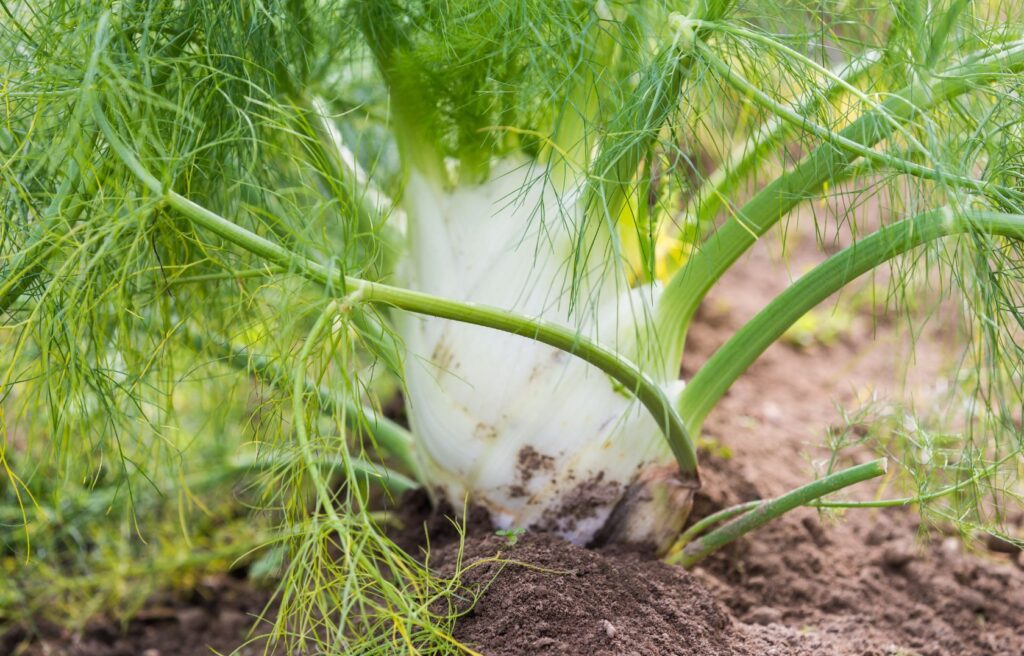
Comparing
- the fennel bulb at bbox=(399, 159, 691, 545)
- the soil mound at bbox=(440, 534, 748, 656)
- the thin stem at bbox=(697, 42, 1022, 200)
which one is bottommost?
the soil mound at bbox=(440, 534, 748, 656)

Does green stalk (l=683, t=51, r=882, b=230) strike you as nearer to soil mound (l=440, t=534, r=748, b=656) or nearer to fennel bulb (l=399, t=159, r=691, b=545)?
fennel bulb (l=399, t=159, r=691, b=545)

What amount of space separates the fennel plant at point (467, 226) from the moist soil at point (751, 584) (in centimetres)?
9

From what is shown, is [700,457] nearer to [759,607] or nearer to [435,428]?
[759,607]

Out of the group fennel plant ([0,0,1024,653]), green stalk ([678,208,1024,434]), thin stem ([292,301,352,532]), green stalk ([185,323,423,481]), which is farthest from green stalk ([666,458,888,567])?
thin stem ([292,301,352,532])

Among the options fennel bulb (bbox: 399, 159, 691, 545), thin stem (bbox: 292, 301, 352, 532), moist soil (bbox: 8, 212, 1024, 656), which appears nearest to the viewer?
thin stem (bbox: 292, 301, 352, 532)

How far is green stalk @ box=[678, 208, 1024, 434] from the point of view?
954 millimetres

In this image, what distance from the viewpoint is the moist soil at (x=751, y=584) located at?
110 cm

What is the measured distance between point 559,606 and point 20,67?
3.13ft

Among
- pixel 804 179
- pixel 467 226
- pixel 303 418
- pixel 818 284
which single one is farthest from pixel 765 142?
pixel 303 418

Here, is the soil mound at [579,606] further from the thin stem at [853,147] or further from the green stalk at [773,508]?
the thin stem at [853,147]

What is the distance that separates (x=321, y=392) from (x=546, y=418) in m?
0.31

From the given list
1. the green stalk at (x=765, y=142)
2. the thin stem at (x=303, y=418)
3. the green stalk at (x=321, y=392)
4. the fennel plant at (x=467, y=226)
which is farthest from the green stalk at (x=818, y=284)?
the thin stem at (x=303, y=418)

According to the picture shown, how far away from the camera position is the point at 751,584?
4.73ft

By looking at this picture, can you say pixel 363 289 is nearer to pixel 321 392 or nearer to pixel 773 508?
pixel 321 392
